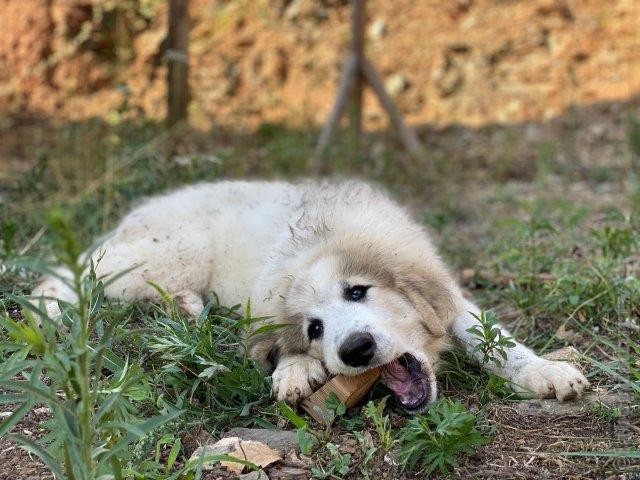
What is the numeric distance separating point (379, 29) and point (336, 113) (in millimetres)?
2593

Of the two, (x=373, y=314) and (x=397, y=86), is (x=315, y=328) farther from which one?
(x=397, y=86)

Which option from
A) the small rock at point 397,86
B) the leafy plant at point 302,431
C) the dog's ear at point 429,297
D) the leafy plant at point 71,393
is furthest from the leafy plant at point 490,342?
the small rock at point 397,86

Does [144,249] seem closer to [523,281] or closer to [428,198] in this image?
[523,281]

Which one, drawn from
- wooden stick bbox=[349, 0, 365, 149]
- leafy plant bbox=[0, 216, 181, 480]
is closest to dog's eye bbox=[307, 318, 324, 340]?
leafy plant bbox=[0, 216, 181, 480]

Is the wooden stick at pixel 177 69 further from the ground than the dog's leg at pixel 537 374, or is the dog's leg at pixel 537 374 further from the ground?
the wooden stick at pixel 177 69

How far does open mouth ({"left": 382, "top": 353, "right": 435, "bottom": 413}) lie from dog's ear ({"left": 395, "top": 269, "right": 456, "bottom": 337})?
0.72 ft

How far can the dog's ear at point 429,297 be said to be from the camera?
3021 mm

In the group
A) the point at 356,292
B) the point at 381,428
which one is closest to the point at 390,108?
the point at 356,292

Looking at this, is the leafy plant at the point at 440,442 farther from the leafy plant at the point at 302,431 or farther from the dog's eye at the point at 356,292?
the dog's eye at the point at 356,292

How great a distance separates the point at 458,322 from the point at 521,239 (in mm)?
1245

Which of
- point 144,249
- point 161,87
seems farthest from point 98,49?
point 144,249

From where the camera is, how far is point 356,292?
9.75ft

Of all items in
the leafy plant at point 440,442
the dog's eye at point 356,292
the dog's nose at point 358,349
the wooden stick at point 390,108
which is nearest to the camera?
the leafy plant at point 440,442

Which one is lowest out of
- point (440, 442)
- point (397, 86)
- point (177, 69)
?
point (397, 86)
